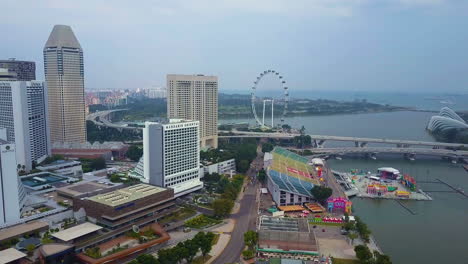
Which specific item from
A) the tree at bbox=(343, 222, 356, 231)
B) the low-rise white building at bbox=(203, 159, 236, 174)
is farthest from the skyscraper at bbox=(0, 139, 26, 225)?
the tree at bbox=(343, 222, 356, 231)

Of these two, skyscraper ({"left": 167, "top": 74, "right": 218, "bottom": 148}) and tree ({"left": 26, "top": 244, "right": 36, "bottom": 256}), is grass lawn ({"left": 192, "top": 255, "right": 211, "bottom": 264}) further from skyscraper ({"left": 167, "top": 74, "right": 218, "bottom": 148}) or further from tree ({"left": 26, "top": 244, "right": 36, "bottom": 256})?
skyscraper ({"left": 167, "top": 74, "right": 218, "bottom": 148})

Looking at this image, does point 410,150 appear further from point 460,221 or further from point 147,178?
point 147,178

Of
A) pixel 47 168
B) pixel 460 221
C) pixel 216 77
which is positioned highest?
pixel 216 77

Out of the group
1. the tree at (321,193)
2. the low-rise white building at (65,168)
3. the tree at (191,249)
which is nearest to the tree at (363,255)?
the tree at (191,249)

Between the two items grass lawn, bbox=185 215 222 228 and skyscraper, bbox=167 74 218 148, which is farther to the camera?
skyscraper, bbox=167 74 218 148

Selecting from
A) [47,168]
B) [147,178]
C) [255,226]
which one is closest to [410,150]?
[255,226]

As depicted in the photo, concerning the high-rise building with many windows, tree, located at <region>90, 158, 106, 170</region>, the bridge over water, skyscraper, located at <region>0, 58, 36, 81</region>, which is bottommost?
tree, located at <region>90, 158, 106, 170</region>

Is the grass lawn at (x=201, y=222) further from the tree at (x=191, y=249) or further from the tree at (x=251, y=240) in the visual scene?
the tree at (x=191, y=249)
